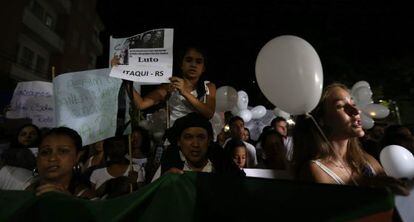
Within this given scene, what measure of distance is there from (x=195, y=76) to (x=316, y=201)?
2186 mm

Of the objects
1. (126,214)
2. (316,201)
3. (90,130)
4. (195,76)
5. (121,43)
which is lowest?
(126,214)

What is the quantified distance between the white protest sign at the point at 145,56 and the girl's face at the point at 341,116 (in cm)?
161

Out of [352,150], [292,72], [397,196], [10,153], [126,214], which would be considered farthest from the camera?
[10,153]

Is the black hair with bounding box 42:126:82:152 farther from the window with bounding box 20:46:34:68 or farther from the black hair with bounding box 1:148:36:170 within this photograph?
the window with bounding box 20:46:34:68

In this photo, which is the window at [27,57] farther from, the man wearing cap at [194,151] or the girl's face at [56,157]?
the man wearing cap at [194,151]

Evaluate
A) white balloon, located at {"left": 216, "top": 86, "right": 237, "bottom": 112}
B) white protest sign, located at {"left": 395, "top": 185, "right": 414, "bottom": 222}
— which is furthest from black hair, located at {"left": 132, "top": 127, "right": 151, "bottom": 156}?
white protest sign, located at {"left": 395, "top": 185, "right": 414, "bottom": 222}

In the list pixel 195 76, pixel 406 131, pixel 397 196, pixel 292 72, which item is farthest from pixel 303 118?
pixel 406 131

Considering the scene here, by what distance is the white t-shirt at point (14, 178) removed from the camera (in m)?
3.10

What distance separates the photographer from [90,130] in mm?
3645

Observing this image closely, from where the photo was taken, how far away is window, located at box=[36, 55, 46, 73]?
95.7 feet

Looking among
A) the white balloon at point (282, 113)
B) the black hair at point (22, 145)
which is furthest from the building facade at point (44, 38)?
the black hair at point (22, 145)

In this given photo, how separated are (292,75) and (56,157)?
5.92 feet

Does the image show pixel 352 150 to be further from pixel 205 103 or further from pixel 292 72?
pixel 205 103

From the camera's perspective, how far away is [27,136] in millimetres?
4691
